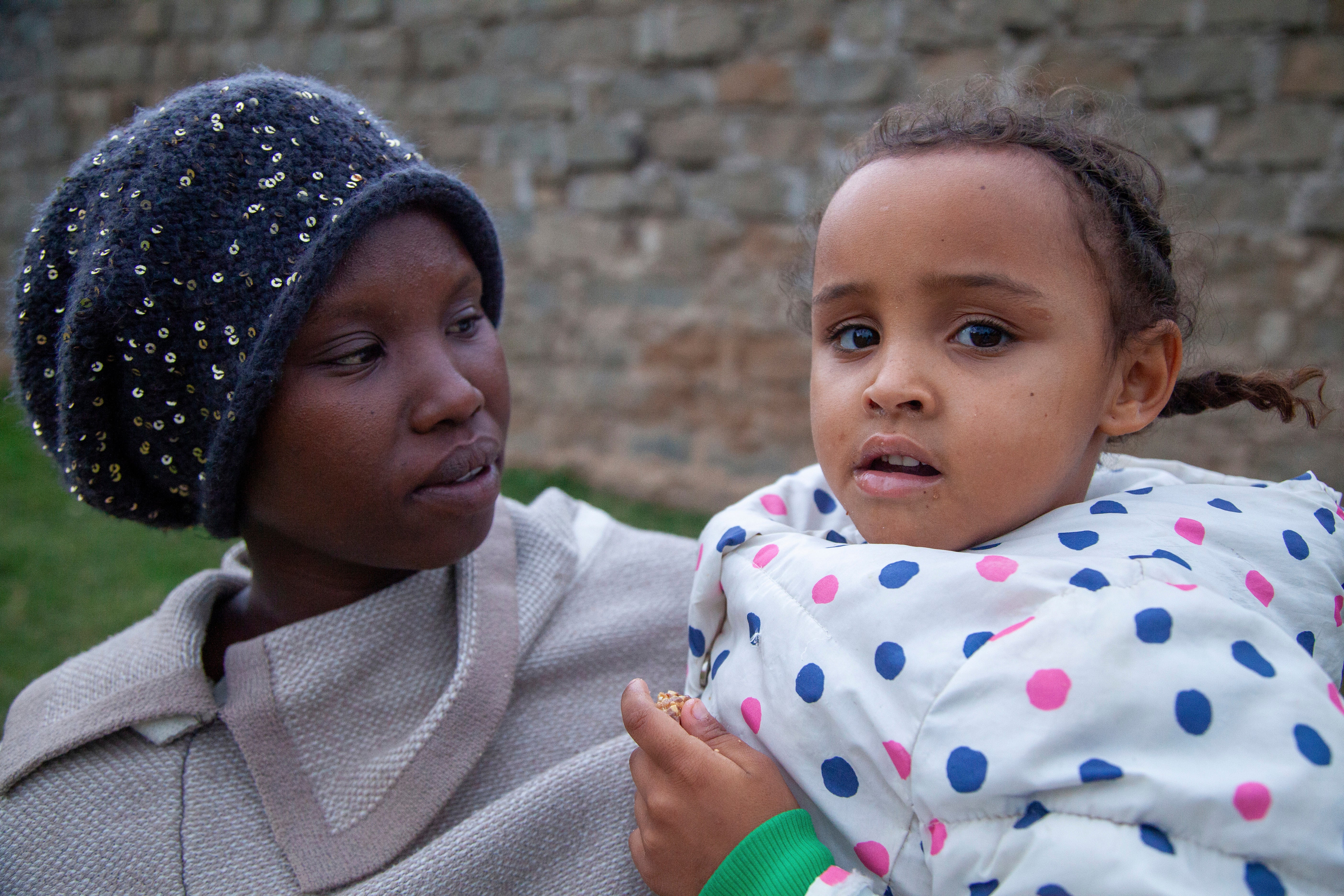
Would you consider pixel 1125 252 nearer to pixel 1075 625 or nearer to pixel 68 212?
pixel 1075 625

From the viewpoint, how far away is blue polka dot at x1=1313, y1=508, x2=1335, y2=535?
1374 millimetres

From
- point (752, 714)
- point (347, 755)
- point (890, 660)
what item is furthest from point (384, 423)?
point (890, 660)

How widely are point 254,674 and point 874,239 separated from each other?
1.18m

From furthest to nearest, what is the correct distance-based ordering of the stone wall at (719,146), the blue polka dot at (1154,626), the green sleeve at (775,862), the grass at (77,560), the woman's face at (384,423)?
the grass at (77,560) → the stone wall at (719,146) → the woman's face at (384,423) → the green sleeve at (775,862) → the blue polka dot at (1154,626)

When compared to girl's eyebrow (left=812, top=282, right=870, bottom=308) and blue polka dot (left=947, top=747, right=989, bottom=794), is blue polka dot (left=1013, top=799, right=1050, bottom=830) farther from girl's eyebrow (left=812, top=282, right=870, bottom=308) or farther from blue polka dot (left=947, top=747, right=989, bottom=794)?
girl's eyebrow (left=812, top=282, right=870, bottom=308)

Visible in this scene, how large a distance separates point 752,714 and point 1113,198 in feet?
3.05

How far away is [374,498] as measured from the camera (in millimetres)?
1475

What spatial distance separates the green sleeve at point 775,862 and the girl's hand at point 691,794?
0.02 meters

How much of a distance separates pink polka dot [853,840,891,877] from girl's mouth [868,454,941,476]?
49cm

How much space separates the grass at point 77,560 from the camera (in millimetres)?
3762

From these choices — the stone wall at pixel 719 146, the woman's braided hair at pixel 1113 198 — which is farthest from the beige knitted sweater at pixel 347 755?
the stone wall at pixel 719 146

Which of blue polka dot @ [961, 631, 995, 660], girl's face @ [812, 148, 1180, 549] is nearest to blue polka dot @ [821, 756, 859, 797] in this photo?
blue polka dot @ [961, 631, 995, 660]

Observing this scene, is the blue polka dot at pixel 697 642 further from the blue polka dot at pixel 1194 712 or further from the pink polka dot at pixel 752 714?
the blue polka dot at pixel 1194 712

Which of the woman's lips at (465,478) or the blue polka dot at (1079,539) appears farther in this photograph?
the woman's lips at (465,478)
